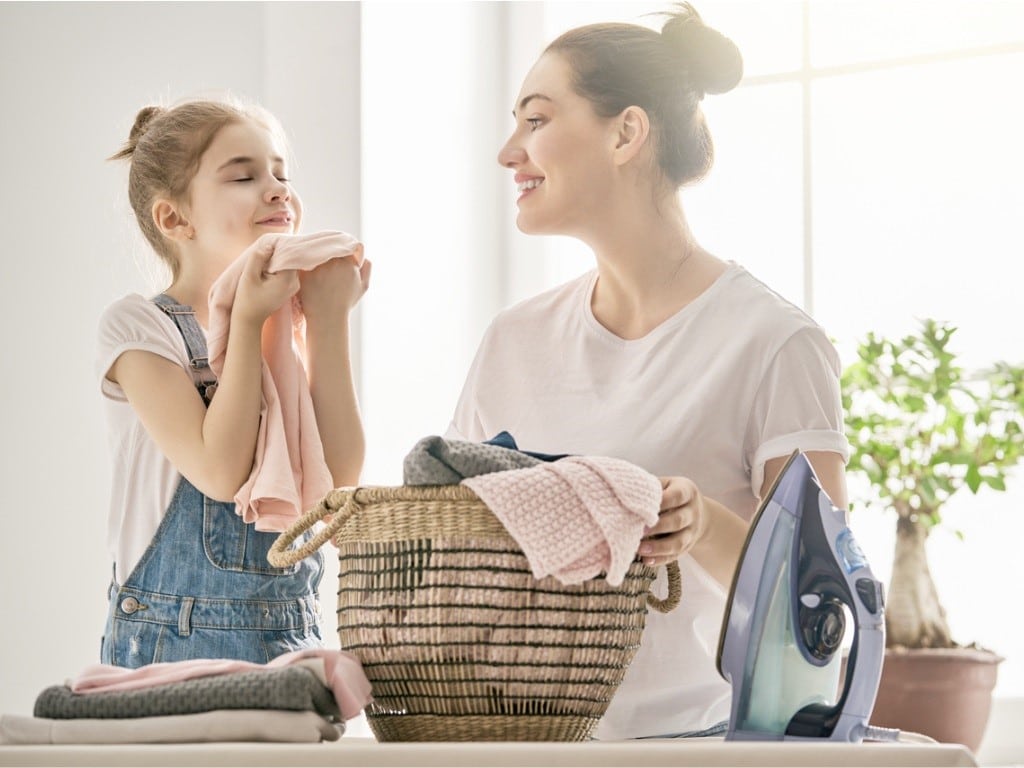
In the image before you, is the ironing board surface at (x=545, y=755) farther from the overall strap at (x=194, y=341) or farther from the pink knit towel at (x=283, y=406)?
the overall strap at (x=194, y=341)

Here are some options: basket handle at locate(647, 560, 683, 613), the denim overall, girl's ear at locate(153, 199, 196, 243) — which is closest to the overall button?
the denim overall

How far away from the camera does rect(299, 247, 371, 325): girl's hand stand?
1351mm

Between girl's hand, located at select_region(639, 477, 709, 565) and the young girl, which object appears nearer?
girl's hand, located at select_region(639, 477, 709, 565)

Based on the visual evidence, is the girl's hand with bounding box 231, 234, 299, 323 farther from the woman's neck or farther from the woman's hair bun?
the woman's hair bun

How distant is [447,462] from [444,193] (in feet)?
5.07

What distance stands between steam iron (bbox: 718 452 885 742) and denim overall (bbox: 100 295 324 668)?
0.64m

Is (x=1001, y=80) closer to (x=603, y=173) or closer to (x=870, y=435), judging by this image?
(x=870, y=435)

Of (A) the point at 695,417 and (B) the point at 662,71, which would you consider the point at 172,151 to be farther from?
(A) the point at 695,417

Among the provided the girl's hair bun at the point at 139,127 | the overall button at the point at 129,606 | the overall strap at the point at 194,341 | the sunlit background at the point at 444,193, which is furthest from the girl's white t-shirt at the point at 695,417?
the sunlit background at the point at 444,193

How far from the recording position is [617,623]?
880 millimetres

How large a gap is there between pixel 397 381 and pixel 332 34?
57 centimetres

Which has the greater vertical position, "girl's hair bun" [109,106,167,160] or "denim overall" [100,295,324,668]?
"girl's hair bun" [109,106,167,160]

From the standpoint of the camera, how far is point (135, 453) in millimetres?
1464

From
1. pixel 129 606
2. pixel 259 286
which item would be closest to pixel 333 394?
pixel 259 286
